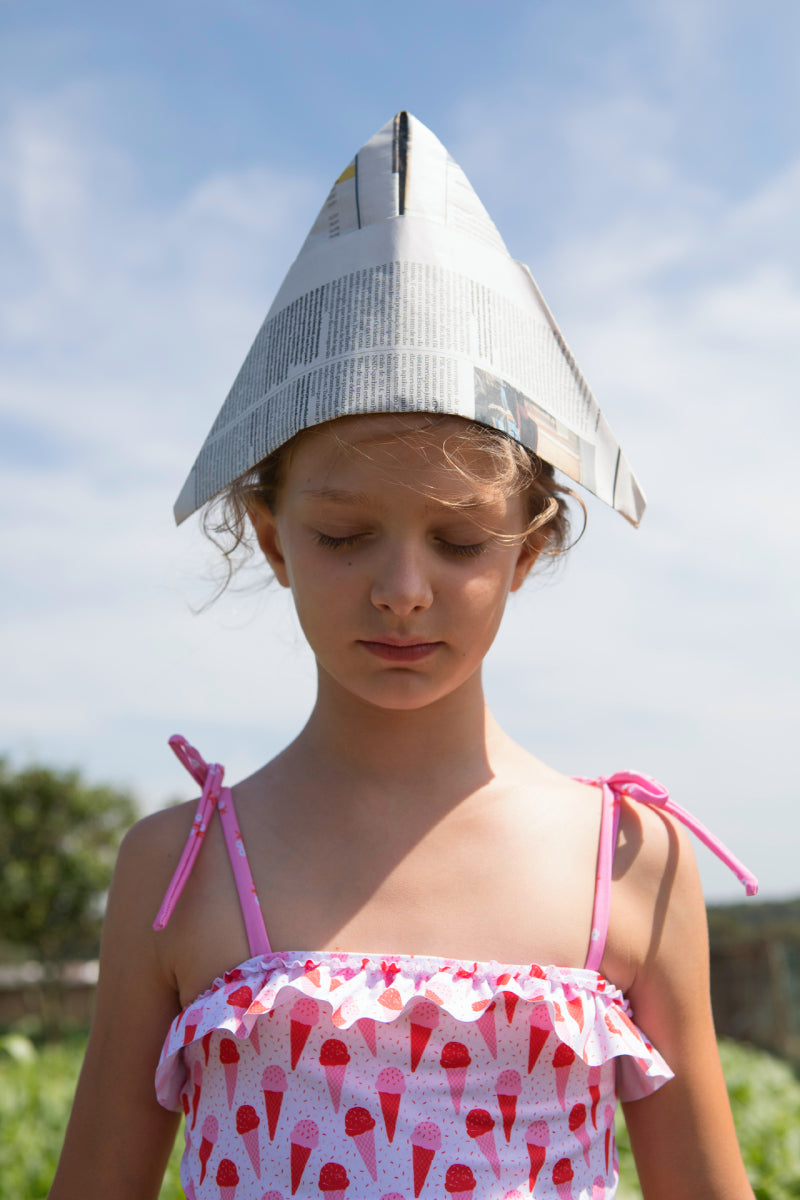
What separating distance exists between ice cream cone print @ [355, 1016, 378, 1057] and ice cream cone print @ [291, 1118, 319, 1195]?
133 millimetres

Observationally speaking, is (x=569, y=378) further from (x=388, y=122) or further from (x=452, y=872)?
(x=452, y=872)

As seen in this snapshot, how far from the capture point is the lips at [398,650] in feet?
5.31

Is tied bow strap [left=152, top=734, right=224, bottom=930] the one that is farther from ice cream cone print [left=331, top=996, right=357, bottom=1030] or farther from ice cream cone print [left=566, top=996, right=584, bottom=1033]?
ice cream cone print [left=566, top=996, right=584, bottom=1033]

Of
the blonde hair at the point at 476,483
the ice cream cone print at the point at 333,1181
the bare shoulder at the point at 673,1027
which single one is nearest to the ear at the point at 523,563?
the blonde hair at the point at 476,483

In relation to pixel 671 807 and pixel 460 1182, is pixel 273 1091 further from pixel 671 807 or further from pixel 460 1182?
pixel 671 807

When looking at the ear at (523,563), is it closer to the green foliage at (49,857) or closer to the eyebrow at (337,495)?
the eyebrow at (337,495)

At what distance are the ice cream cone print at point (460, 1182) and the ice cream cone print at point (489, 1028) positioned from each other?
0.16 m

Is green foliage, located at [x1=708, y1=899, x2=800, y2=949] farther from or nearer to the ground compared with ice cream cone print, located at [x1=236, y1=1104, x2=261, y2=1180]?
nearer to the ground

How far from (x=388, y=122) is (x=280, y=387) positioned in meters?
0.60

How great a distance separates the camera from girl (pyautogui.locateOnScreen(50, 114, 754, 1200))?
5.03 feet

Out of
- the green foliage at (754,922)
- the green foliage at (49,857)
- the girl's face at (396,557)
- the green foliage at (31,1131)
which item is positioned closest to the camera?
the girl's face at (396,557)

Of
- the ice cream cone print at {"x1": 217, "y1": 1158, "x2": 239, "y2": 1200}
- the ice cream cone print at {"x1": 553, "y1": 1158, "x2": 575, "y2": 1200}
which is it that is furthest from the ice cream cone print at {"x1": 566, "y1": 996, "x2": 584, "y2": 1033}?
the ice cream cone print at {"x1": 217, "y1": 1158, "x2": 239, "y2": 1200}

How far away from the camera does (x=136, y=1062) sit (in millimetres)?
1716

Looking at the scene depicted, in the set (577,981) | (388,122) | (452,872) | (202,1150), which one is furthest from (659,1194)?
(388,122)
